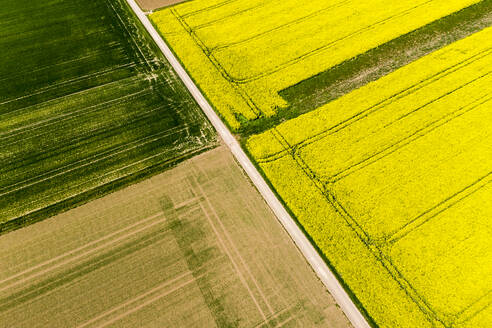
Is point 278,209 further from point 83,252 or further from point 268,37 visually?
point 268,37

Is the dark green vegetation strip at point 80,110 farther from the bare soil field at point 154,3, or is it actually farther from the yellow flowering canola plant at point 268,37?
the yellow flowering canola plant at point 268,37

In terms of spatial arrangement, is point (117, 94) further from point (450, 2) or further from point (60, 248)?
point (450, 2)

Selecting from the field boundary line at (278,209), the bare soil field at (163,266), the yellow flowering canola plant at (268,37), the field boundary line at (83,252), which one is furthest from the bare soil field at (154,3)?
the field boundary line at (83,252)

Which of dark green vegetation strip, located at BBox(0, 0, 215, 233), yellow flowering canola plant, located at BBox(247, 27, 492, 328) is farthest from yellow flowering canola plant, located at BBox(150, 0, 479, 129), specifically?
yellow flowering canola plant, located at BBox(247, 27, 492, 328)

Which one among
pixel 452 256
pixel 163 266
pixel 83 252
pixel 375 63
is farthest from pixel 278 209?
pixel 375 63

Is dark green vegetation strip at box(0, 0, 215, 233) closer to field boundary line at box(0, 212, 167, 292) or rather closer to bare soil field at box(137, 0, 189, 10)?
bare soil field at box(137, 0, 189, 10)

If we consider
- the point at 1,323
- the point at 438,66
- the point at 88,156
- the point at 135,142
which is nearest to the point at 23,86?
the point at 88,156

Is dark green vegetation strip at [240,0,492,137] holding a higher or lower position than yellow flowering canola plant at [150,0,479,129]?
lower
